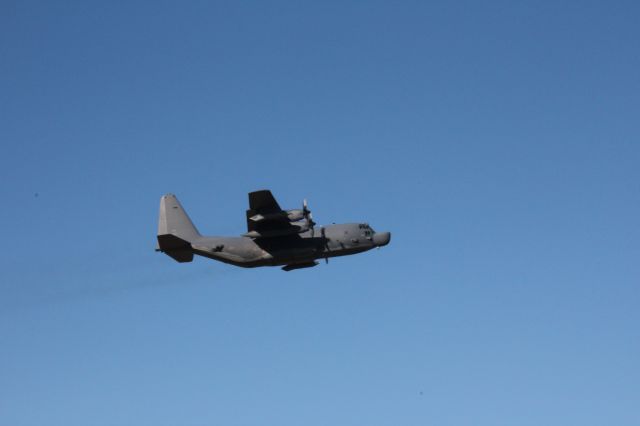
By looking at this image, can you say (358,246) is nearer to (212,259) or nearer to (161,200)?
(212,259)

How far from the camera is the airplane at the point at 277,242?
5038 centimetres

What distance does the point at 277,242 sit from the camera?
51.6 meters

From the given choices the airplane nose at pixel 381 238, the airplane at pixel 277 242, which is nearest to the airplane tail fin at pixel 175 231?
the airplane at pixel 277 242

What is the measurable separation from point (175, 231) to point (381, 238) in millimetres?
12307

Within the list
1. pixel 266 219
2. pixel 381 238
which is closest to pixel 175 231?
pixel 266 219

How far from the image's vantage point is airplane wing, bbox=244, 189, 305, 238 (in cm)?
4831

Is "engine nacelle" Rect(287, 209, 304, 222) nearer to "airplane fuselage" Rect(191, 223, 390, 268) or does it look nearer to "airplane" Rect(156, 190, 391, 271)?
"airplane" Rect(156, 190, 391, 271)

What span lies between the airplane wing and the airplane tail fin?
4383 mm

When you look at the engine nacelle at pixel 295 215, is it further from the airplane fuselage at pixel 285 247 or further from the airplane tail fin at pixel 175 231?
the airplane tail fin at pixel 175 231

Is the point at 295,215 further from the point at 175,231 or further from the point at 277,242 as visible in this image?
the point at 175,231

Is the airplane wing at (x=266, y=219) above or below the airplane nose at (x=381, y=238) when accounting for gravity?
above

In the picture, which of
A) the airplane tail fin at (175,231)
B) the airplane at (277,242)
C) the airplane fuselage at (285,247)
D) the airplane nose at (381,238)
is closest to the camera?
the airplane at (277,242)

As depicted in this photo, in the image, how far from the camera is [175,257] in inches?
2090

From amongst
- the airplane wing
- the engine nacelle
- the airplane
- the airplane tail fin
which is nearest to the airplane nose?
the airplane
